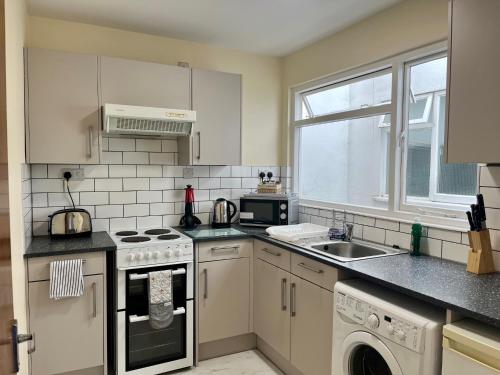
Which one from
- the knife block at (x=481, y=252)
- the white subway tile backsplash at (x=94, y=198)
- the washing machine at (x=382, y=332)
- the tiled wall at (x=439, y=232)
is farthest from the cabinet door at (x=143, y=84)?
the knife block at (x=481, y=252)

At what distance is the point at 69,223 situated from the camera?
262 cm

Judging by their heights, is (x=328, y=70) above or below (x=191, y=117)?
above

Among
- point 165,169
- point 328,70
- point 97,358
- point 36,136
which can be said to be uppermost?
point 328,70

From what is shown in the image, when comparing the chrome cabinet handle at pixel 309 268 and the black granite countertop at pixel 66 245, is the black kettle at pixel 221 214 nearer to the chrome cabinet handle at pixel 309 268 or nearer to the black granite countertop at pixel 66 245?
the black granite countertop at pixel 66 245

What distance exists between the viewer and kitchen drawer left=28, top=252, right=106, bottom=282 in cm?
222

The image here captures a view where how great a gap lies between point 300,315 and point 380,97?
5.32ft

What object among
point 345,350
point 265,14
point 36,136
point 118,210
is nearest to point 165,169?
point 118,210

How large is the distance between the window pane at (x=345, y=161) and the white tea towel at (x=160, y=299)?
59.5 inches

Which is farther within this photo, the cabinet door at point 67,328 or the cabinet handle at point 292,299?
the cabinet handle at point 292,299

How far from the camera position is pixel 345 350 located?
188cm

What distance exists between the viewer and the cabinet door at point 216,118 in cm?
294

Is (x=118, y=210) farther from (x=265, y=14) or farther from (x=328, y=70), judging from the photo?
(x=328, y=70)

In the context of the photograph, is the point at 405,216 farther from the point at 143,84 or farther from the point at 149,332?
the point at 143,84

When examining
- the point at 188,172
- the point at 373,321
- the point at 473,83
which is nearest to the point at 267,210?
the point at 188,172
